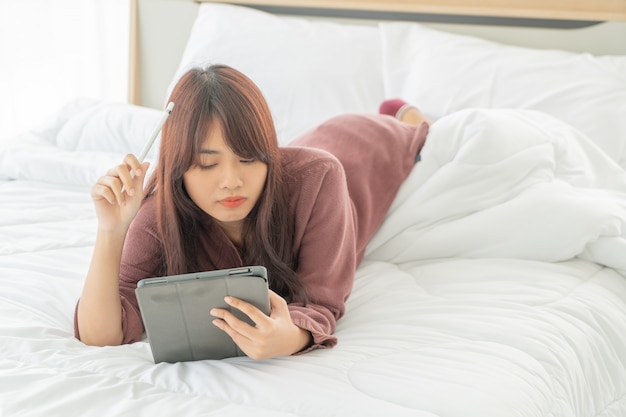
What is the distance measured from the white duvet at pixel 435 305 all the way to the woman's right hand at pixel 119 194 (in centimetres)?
19

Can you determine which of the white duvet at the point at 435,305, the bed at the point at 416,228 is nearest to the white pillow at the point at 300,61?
the bed at the point at 416,228

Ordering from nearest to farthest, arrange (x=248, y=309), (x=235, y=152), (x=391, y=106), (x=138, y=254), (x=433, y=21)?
(x=248, y=309)
(x=235, y=152)
(x=138, y=254)
(x=391, y=106)
(x=433, y=21)

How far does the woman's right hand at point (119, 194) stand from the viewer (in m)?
1.13

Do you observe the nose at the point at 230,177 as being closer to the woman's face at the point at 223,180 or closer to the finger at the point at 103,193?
the woman's face at the point at 223,180

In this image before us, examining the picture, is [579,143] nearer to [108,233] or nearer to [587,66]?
[587,66]

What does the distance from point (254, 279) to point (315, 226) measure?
11.5 inches

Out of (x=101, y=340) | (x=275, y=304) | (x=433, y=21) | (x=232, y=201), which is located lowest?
(x=101, y=340)

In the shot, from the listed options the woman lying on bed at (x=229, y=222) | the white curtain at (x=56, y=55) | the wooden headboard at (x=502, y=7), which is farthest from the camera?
the white curtain at (x=56, y=55)

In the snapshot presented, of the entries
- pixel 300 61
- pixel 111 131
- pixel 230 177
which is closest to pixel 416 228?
pixel 230 177

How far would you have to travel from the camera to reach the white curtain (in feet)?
9.25

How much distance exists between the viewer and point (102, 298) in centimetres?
115

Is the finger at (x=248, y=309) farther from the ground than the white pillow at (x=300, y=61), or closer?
closer

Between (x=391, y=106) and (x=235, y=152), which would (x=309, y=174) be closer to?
(x=235, y=152)

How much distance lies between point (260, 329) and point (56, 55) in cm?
222
